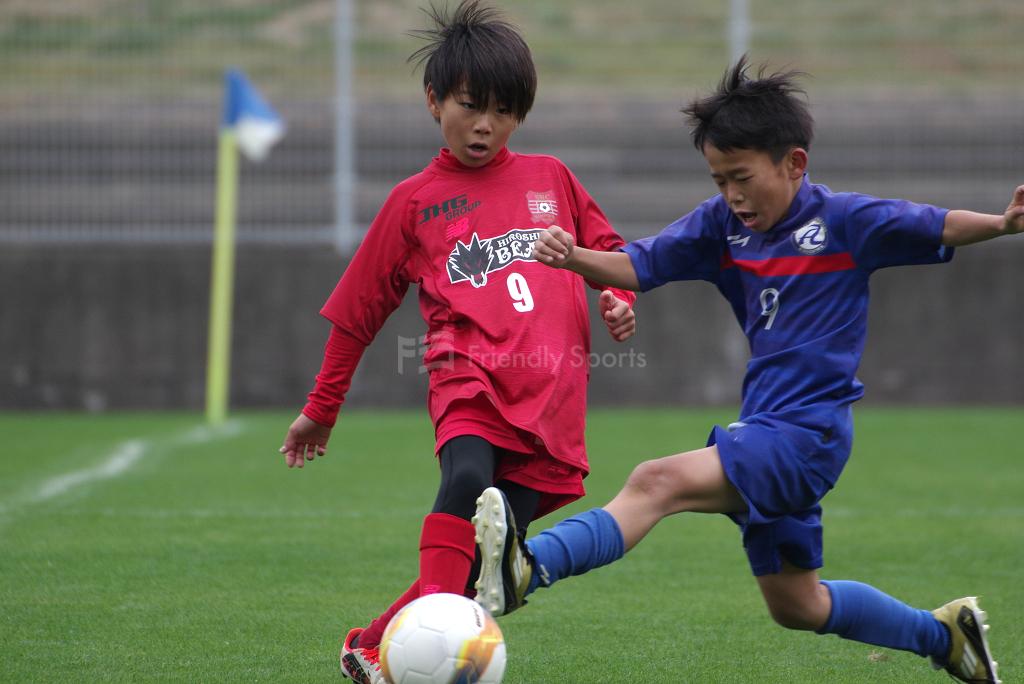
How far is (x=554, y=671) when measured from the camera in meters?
3.71

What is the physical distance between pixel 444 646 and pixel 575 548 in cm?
36

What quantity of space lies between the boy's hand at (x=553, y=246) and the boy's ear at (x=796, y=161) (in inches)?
21.3

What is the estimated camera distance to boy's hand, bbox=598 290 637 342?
136 inches

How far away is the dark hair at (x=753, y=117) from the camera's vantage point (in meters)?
3.24

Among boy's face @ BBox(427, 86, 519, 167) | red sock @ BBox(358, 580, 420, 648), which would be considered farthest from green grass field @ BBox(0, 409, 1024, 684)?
boy's face @ BBox(427, 86, 519, 167)

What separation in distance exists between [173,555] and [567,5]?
26.3 feet

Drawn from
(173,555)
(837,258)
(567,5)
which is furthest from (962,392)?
(837,258)

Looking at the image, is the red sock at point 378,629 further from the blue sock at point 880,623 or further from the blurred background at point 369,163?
the blurred background at point 369,163

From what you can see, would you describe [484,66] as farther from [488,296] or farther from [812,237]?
[812,237]

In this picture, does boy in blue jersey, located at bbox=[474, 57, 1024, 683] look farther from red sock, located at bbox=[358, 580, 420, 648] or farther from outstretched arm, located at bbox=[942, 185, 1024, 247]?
red sock, located at bbox=[358, 580, 420, 648]

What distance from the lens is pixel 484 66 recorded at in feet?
11.6

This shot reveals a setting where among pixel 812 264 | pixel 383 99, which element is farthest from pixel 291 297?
pixel 812 264

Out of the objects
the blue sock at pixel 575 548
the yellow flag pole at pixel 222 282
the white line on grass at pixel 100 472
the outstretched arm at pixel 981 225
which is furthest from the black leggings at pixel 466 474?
the yellow flag pole at pixel 222 282

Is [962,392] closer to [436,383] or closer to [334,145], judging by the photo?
[334,145]
